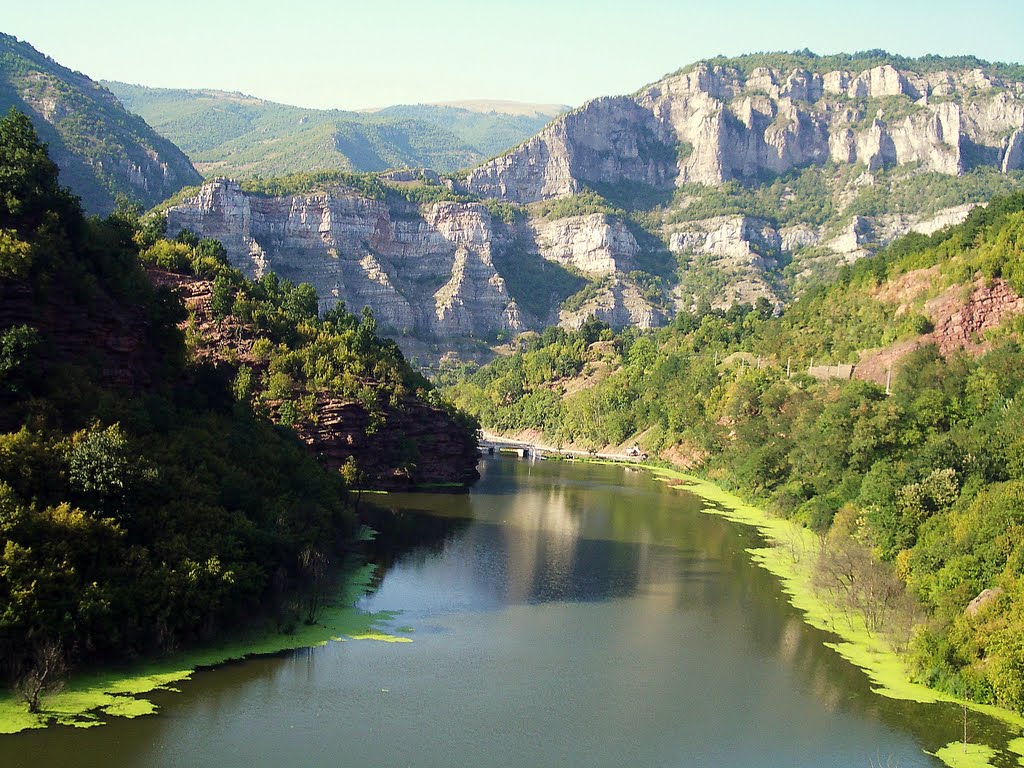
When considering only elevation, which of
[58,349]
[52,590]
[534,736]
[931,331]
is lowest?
[534,736]

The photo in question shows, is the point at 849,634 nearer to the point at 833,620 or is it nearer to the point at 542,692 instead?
the point at 833,620

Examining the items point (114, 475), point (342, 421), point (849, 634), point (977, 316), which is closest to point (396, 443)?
point (342, 421)

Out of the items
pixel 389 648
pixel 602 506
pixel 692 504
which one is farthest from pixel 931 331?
pixel 389 648

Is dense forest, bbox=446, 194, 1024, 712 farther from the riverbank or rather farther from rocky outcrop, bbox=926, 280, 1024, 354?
the riverbank

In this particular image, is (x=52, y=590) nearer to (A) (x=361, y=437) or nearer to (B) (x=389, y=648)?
(B) (x=389, y=648)

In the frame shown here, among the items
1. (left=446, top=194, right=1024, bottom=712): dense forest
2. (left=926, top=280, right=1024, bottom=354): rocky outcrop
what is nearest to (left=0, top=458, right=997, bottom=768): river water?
(left=446, top=194, right=1024, bottom=712): dense forest

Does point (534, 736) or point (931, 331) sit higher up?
point (931, 331)
